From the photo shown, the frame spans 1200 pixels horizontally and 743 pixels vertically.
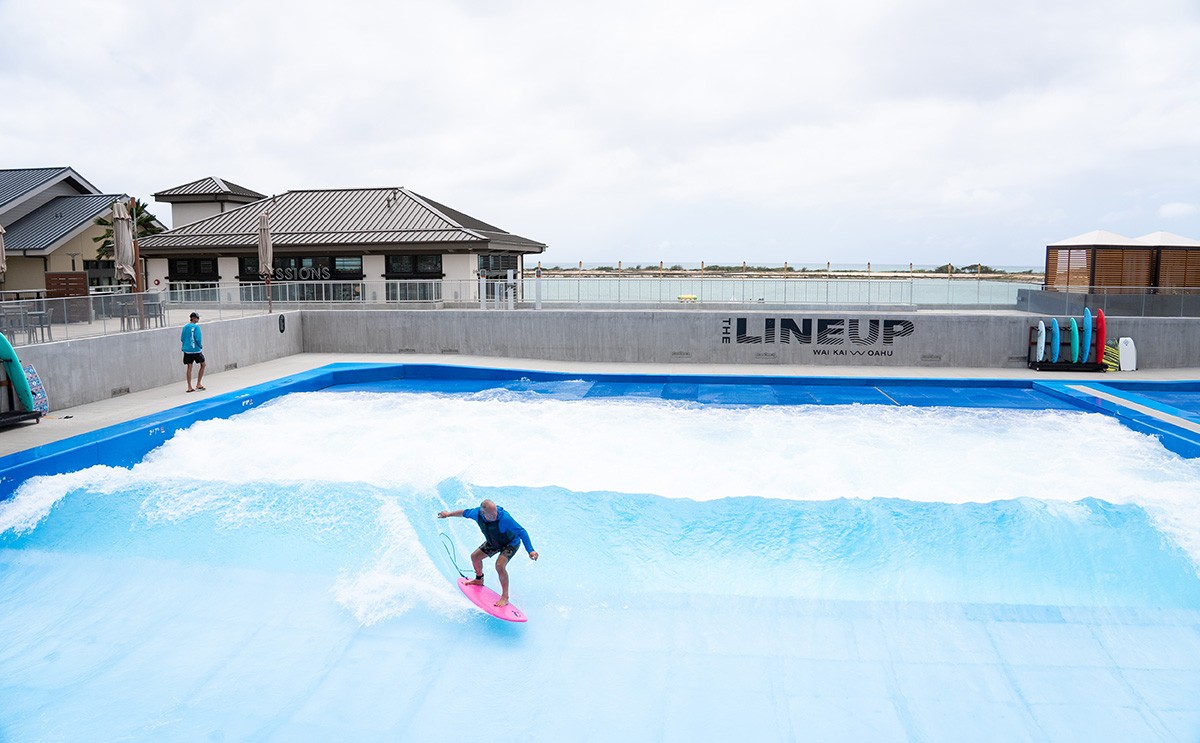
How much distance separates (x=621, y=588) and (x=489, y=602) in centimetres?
149

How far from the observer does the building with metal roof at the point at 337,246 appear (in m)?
26.5

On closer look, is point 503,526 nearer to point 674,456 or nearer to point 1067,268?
point 674,456

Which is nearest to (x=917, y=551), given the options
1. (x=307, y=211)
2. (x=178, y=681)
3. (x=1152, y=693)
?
(x=1152, y=693)

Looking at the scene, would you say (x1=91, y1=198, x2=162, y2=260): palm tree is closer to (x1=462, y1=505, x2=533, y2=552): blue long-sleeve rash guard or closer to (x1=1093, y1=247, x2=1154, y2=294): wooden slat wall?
(x1=462, y1=505, x2=533, y2=552): blue long-sleeve rash guard

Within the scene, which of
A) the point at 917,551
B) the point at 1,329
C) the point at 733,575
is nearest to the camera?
the point at 733,575

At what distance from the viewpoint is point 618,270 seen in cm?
3612

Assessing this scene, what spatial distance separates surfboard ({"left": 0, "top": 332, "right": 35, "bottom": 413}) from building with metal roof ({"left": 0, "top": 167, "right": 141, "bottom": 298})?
671 inches

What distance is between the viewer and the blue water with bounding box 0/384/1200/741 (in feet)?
20.2

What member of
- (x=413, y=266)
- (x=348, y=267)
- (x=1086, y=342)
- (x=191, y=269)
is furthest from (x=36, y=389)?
A: (x=1086, y=342)

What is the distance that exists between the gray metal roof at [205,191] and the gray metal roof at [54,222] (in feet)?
5.98

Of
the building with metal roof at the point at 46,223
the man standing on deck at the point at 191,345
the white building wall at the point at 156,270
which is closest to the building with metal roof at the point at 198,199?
the building with metal roof at the point at 46,223

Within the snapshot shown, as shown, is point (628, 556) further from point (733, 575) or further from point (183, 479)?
point (183, 479)

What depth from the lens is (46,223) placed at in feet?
91.6

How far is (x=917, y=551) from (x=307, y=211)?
1030 inches
